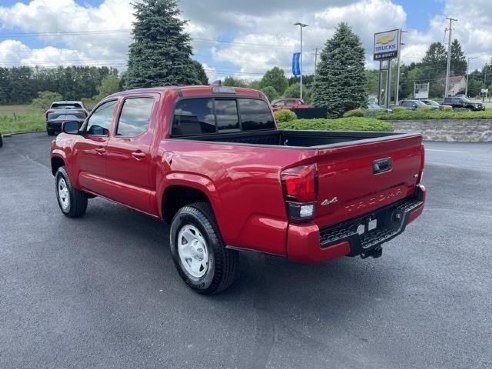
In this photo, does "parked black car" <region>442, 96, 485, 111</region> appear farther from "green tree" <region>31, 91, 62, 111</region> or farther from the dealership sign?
"green tree" <region>31, 91, 62, 111</region>

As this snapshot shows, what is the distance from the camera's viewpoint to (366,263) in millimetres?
4418

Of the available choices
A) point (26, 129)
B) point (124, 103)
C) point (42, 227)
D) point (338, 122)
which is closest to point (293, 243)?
point (124, 103)

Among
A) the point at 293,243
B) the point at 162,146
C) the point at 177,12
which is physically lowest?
the point at 293,243

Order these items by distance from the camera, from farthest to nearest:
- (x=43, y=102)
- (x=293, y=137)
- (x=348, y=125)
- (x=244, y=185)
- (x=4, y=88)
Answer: (x=4, y=88)
(x=43, y=102)
(x=348, y=125)
(x=293, y=137)
(x=244, y=185)

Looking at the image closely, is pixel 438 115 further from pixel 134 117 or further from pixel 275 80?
pixel 275 80

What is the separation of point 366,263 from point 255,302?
4.97 ft

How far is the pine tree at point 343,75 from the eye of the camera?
78.7 feet

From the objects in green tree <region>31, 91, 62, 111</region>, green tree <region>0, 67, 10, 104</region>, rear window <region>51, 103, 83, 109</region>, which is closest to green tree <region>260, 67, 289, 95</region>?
green tree <region>31, 91, 62, 111</region>

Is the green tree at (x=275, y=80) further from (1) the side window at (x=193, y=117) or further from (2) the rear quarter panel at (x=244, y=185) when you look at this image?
(2) the rear quarter panel at (x=244, y=185)

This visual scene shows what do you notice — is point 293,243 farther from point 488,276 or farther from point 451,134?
point 451,134

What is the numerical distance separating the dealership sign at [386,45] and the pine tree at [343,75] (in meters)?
5.14

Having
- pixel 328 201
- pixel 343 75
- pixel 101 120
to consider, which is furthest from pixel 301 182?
pixel 343 75

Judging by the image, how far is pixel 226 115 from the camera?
4.70 m

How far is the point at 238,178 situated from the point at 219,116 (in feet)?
5.58
